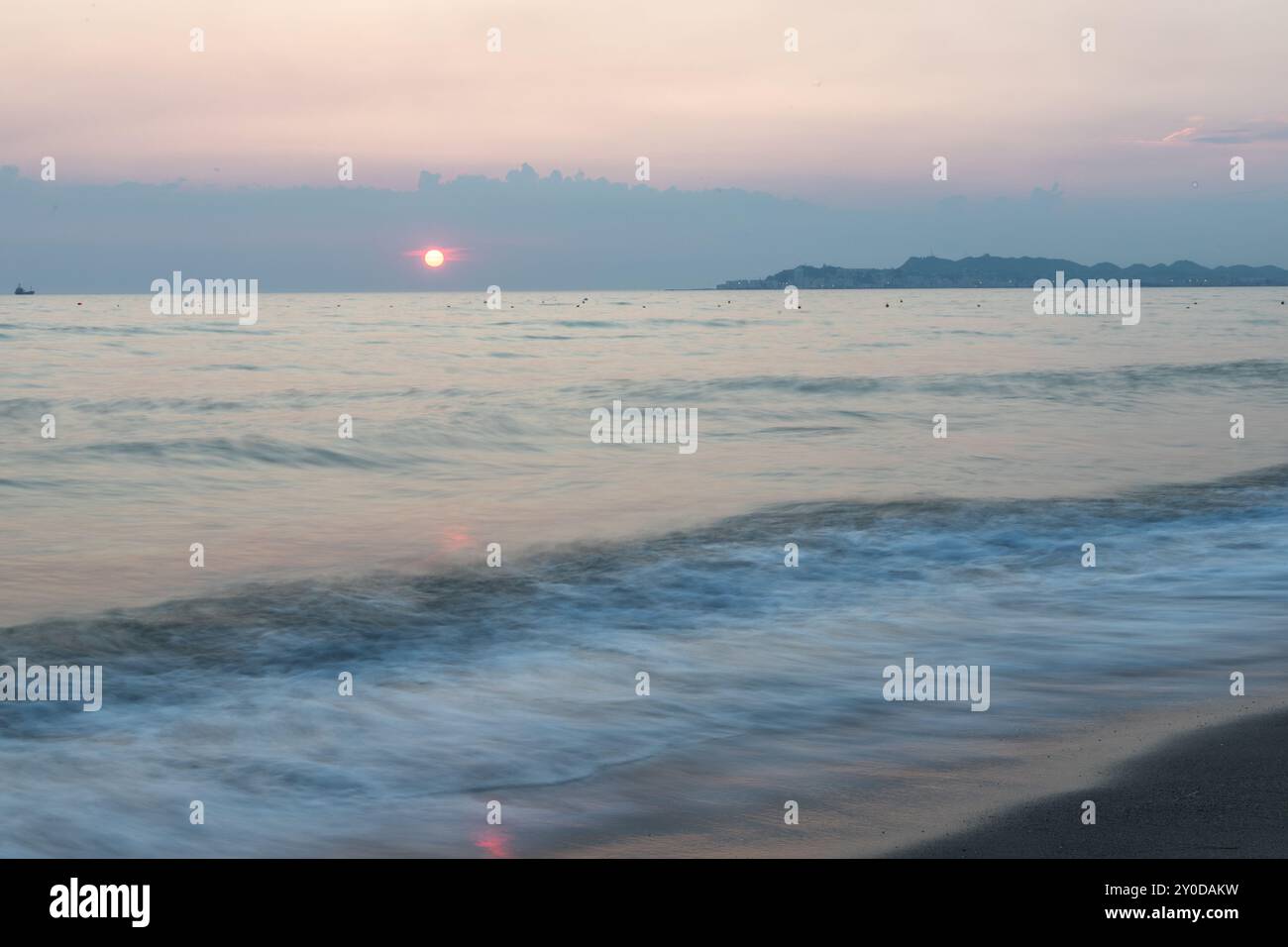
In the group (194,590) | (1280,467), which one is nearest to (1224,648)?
(194,590)

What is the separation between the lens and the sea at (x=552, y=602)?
6.70m

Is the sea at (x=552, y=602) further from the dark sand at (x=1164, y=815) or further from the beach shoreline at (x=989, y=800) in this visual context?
the dark sand at (x=1164, y=815)

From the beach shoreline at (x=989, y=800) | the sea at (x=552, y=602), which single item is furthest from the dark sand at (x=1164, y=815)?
the sea at (x=552, y=602)

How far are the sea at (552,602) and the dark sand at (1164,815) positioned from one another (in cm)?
91

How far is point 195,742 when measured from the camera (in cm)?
745

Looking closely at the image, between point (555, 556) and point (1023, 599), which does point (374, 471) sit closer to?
point (555, 556)

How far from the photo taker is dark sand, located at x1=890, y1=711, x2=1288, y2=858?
5.15 metres

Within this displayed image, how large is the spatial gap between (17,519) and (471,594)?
7.77 metres

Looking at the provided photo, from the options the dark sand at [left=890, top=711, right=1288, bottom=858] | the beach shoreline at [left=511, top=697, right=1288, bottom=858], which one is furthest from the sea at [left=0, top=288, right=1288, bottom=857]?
the dark sand at [left=890, top=711, right=1288, bottom=858]

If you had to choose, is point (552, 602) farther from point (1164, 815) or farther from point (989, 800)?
point (1164, 815)

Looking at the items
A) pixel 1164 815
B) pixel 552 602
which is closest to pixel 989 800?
pixel 1164 815

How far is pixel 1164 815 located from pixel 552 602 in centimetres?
657
